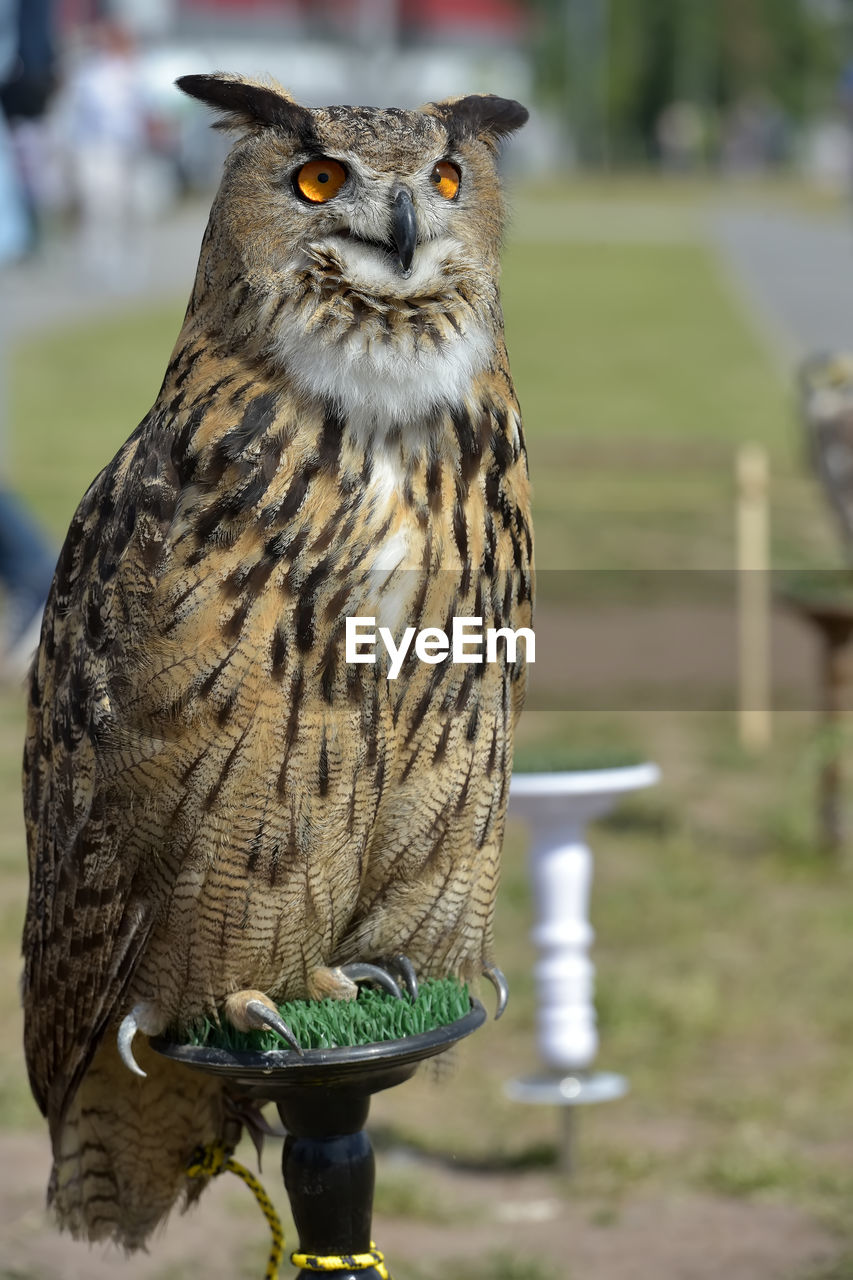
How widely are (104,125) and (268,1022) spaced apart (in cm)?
1793

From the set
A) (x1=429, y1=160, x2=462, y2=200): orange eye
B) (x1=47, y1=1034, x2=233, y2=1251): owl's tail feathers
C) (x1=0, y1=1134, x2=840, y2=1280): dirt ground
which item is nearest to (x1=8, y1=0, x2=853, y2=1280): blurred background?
(x1=0, y1=1134, x2=840, y2=1280): dirt ground

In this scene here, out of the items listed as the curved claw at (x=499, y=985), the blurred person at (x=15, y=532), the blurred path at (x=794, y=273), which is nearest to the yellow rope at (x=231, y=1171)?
the curved claw at (x=499, y=985)

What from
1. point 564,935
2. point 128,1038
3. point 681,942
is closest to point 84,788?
point 128,1038

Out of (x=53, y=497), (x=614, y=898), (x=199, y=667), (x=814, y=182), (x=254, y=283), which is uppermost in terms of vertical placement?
(x=814, y=182)

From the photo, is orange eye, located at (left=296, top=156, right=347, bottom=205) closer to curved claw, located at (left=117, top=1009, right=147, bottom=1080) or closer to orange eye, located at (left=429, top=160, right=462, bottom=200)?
orange eye, located at (left=429, top=160, right=462, bottom=200)

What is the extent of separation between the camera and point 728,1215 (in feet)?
12.2

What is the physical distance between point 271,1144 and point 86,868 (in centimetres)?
198

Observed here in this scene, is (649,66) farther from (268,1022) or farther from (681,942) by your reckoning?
(268,1022)

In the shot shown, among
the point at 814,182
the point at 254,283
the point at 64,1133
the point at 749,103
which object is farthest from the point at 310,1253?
the point at 749,103

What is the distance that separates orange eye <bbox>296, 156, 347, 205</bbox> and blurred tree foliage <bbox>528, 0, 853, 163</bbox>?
7100 centimetres

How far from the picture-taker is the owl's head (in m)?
1.99

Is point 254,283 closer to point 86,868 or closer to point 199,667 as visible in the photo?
point 199,667

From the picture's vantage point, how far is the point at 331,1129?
2270 mm

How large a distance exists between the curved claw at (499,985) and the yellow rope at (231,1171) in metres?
0.40
